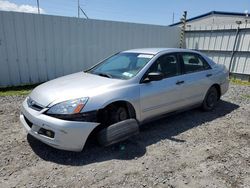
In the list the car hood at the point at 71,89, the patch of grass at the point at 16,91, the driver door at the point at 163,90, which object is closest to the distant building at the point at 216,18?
the patch of grass at the point at 16,91

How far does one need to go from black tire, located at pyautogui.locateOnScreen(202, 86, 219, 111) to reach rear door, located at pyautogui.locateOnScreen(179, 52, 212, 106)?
0.25 meters

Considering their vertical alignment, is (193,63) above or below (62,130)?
above

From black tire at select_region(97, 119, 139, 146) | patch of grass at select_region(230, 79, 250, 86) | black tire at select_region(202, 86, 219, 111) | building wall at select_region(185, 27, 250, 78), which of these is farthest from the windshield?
building wall at select_region(185, 27, 250, 78)

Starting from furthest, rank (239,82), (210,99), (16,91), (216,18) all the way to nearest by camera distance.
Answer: (216,18), (239,82), (16,91), (210,99)

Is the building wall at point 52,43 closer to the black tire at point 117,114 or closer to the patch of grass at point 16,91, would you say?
the patch of grass at point 16,91

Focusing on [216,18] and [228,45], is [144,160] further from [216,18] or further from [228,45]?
[216,18]

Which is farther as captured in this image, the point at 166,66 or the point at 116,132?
the point at 166,66

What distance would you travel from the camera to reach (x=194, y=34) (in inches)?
429

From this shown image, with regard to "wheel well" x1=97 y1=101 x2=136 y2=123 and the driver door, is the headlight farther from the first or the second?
the driver door

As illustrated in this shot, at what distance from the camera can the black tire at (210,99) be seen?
530 cm

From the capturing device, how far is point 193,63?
4.91m

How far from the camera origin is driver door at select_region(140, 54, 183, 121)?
3814mm

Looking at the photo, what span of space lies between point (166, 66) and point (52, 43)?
5.19 m

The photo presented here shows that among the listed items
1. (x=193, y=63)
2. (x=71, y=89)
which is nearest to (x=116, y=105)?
(x=71, y=89)
